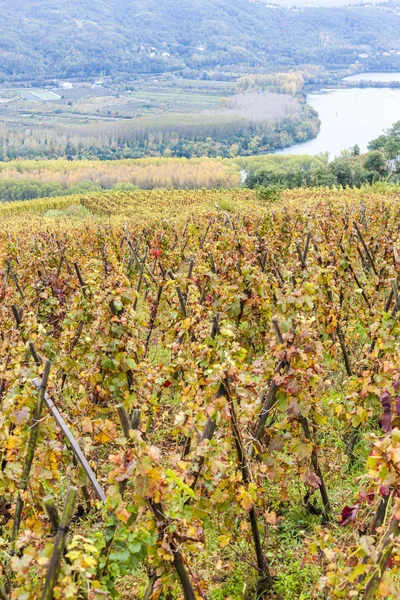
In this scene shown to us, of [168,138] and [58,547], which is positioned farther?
[168,138]

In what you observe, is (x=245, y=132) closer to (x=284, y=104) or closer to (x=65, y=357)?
(x=284, y=104)

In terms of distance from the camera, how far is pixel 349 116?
119062 millimetres

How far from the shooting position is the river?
92.9 m

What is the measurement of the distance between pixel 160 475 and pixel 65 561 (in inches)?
16.9

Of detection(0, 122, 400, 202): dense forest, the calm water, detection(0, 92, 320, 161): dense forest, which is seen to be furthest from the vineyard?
the calm water

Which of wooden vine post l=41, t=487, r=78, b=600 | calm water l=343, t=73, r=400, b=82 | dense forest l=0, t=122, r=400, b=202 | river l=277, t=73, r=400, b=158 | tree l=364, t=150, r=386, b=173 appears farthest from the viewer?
calm water l=343, t=73, r=400, b=82

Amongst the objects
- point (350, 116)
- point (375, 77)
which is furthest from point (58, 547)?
point (375, 77)

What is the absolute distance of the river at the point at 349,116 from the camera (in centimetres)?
9292

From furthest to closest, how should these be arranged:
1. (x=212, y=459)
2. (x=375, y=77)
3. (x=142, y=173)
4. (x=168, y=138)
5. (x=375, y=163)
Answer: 1. (x=375, y=77)
2. (x=168, y=138)
3. (x=142, y=173)
4. (x=375, y=163)
5. (x=212, y=459)

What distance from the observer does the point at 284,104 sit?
129125 millimetres

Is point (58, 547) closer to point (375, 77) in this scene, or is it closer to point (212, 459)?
point (212, 459)

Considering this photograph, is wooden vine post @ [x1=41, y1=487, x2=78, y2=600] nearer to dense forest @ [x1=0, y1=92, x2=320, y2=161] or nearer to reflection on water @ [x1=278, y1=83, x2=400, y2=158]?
reflection on water @ [x1=278, y1=83, x2=400, y2=158]

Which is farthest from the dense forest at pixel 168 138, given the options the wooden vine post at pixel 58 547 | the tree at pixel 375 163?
the wooden vine post at pixel 58 547

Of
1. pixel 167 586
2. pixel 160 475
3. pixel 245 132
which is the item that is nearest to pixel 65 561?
pixel 160 475
